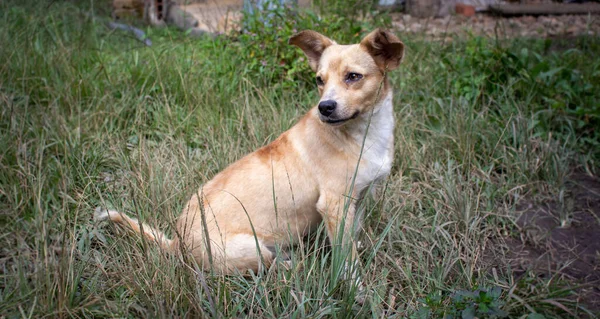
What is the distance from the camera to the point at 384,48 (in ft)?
9.29

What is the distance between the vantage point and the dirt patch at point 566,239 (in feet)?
9.93

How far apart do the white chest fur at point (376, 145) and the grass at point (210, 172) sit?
15 cm

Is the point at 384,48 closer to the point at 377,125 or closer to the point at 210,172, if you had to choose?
the point at 377,125

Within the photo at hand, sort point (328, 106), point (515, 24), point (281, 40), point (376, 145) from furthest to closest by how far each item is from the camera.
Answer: point (515, 24), point (281, 40), point (376, 145), point (328, 106)

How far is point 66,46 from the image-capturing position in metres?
5.04

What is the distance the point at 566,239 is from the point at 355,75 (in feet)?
6.41

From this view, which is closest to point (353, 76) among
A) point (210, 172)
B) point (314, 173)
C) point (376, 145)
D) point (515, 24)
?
point (376, 145)

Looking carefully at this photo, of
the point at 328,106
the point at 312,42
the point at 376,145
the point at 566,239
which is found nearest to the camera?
the point at 328,106

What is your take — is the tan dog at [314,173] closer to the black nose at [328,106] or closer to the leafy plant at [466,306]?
the black nose at [328,106]

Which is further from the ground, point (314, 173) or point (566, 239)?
point (314, 173)

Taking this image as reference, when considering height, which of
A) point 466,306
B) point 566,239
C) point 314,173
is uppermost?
point 314,173

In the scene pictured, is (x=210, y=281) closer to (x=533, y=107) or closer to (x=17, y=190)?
(x=17, y=190)

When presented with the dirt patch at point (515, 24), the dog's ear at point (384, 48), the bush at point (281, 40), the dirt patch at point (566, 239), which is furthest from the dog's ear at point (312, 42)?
the dirt patch at point (515, 24)

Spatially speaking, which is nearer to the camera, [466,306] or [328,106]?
[466,306]
